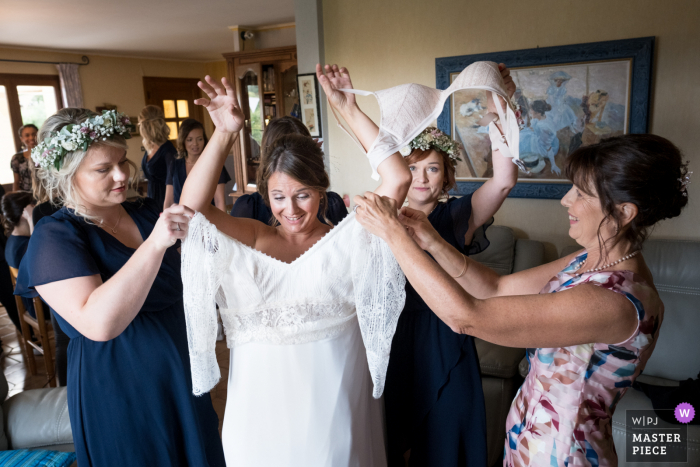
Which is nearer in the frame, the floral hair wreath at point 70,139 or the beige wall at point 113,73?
the floral hair wreath at point 70,139

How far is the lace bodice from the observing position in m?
1.38

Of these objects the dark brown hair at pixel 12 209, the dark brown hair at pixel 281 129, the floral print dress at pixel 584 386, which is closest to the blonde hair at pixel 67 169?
the dark brown hair at pixel 281 129

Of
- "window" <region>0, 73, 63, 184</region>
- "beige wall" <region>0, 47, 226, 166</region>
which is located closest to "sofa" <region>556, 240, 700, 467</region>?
"window" <region>0, 73, 63, 184</region>

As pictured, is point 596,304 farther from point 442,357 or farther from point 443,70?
point 443,70

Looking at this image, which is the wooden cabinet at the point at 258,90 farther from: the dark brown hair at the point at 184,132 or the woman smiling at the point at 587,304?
the woman smiling at the point at 587,304

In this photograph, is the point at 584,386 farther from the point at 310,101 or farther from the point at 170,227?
the point at 310,101

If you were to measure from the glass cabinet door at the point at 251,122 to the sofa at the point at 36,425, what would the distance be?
4282mm

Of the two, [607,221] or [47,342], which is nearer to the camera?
[607,221]

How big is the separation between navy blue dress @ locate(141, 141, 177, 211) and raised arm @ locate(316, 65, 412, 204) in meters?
2.87

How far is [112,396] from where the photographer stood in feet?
4.85

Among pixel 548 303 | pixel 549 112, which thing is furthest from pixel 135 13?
pixel 548 303

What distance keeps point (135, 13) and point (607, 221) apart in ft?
→ 18.5

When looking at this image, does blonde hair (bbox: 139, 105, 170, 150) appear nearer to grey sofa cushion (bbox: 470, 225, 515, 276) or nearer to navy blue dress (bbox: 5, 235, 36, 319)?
navy blue dress (bbox: 5, 235, 36, 319)

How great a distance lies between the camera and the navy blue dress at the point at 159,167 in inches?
161
